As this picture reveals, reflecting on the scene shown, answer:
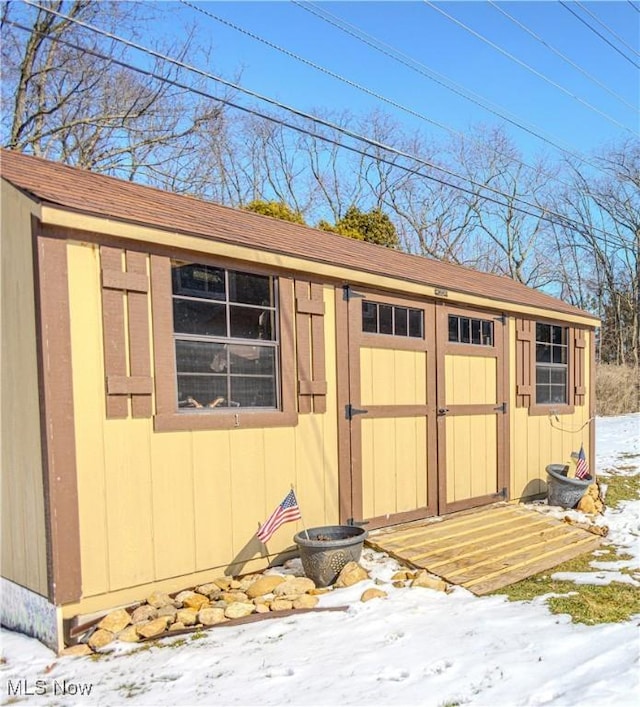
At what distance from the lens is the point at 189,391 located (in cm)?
438

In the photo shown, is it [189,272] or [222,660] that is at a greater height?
[189,272]

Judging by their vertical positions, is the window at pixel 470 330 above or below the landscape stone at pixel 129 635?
above

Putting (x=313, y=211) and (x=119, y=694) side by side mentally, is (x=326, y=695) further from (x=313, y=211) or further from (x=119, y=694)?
(x=313, y=211)

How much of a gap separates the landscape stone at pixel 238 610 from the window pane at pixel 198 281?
2.11 meters

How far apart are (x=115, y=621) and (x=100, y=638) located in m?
0.13

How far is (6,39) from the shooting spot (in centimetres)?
1297

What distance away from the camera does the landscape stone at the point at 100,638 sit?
359cm

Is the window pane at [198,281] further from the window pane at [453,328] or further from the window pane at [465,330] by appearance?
the window pane at [465,330]

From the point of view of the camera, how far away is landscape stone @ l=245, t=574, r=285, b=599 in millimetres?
4234

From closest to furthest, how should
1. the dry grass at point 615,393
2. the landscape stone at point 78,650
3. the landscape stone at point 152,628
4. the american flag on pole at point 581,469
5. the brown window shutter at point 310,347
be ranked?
the landscape stone at point 78,650 < the landscape stone at point 152,628 < the brown window shutter at point 310,347 < the american flag on pole at point 581,469 < the dry grass at point 615,393

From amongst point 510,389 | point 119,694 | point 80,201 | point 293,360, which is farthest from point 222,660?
point 510,389

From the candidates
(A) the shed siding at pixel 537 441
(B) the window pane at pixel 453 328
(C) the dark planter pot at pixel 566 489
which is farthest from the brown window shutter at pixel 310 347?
(C) the dark planter pot at pixel 566 489

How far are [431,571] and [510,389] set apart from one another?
3.40 metres

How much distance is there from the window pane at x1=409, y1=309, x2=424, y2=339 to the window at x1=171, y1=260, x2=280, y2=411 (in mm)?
1800
